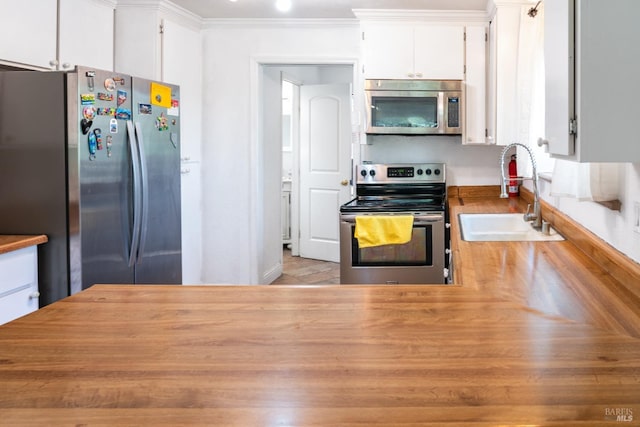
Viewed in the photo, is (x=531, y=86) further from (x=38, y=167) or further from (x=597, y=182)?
(x=38, y=167)

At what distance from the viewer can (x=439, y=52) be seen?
405 cm

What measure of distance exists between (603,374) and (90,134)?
8.17 ft

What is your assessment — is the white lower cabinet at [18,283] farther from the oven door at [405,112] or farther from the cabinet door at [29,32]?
the oven door at [405,112]

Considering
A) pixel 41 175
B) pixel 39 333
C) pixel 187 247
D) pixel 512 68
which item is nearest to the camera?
pixel 39 333

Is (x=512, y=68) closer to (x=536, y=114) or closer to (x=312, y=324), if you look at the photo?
(x=536, y=114)

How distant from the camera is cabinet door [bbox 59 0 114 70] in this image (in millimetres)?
3203

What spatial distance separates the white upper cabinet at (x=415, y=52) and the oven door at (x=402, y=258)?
1.13m

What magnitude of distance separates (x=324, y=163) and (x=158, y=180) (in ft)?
9.31

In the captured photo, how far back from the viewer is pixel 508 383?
0.94m

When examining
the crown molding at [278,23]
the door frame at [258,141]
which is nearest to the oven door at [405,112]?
the door frame at [258,141]

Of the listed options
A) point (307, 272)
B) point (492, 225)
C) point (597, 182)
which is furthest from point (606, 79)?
point (307, 272)

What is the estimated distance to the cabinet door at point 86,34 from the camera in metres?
3.20

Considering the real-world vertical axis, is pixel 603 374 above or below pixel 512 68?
below

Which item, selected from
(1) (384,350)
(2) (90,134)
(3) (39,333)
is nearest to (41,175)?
(2) (90,134)
